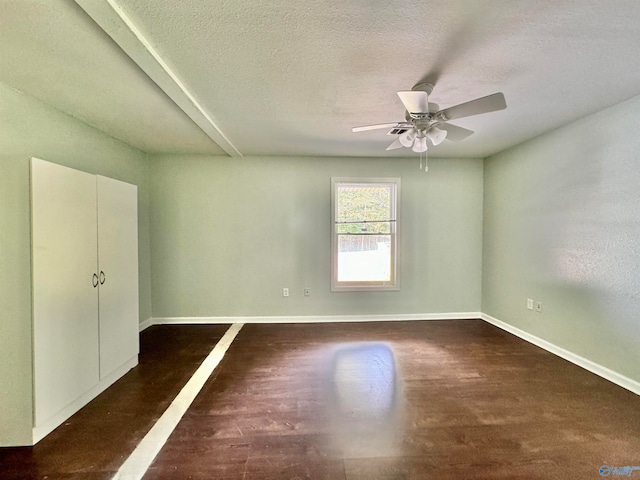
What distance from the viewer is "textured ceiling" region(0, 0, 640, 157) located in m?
1.33

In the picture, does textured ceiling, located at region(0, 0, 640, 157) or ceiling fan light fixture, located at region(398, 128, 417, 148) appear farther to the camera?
ceiling fan light fixture, located at region(398, 128, 417, 148)

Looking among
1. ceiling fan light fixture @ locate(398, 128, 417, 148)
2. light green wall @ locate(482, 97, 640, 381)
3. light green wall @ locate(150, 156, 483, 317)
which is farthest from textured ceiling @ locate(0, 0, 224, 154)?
light green wall @ locate(482, 97, 640, 381)

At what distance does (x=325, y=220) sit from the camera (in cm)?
392

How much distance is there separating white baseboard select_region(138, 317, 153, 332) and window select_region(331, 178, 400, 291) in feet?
8.65

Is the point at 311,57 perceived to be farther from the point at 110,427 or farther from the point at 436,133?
the point at 110,427

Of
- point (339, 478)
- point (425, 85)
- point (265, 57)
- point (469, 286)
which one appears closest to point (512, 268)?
point (469, 286)

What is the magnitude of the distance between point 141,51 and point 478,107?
214cm

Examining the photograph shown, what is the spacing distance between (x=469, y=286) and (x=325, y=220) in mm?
2411

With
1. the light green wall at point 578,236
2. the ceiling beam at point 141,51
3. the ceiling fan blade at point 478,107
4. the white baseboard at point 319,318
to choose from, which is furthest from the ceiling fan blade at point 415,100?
the white baseboard at point 319,318

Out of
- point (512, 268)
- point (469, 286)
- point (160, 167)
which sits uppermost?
point (160, 167)

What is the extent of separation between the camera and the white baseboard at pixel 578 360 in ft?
7.41

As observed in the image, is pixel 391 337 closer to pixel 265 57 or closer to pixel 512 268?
pixel 512 268

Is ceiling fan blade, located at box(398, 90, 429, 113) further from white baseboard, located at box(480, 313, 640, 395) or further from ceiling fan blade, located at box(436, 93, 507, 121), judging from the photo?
white baseboard, located at box(480, 313, 640, 395)

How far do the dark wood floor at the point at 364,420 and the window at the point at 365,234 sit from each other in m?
1.19
